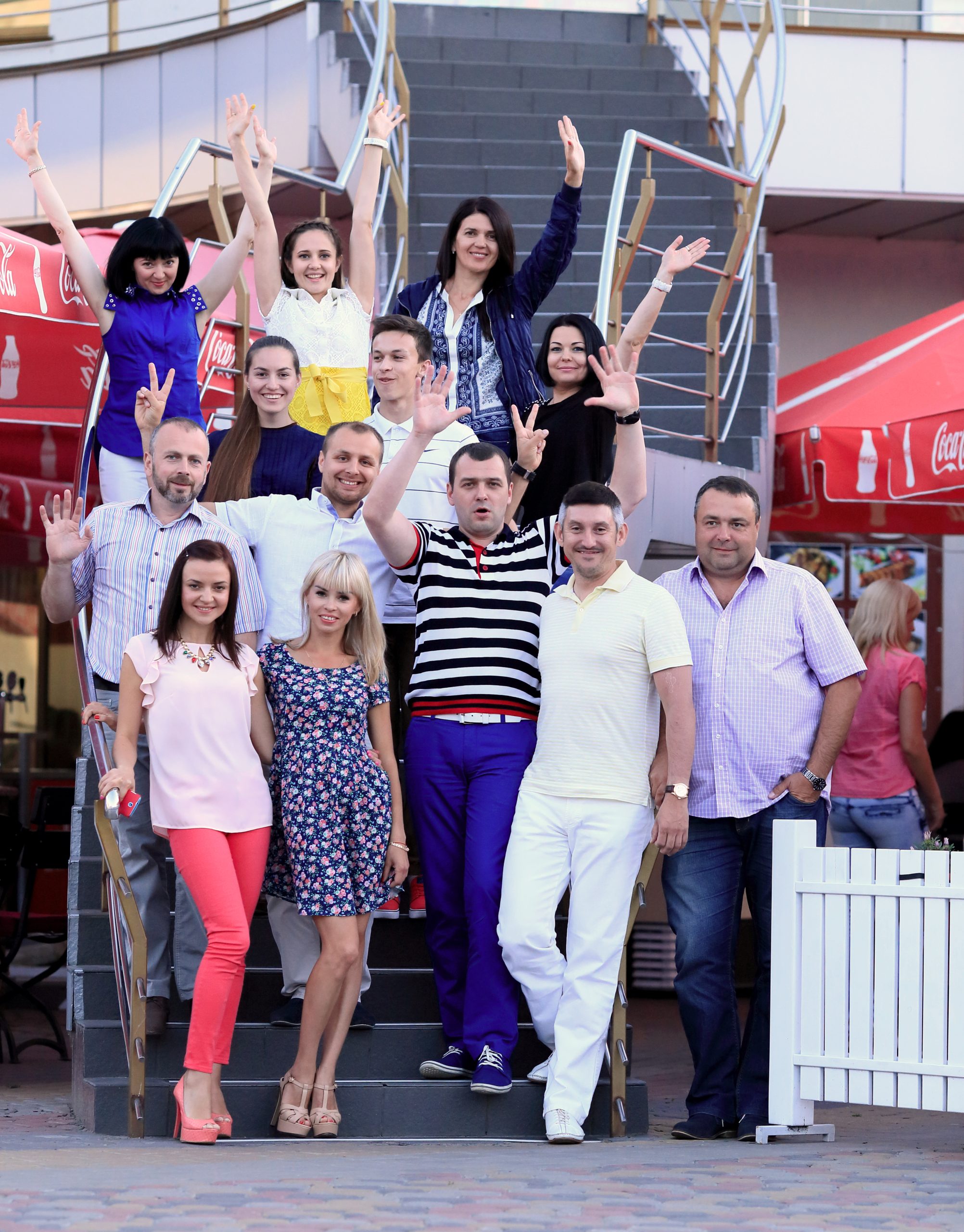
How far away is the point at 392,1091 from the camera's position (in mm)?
4984

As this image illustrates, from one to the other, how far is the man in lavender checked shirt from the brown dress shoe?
1.55 metres

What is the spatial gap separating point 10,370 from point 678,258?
279cm

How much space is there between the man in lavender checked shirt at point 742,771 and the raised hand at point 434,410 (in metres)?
0.85

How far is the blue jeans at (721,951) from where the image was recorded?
5180mm

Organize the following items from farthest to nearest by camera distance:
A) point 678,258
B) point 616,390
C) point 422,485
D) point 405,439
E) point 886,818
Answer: point 886,818 → point 678,258 → point 422,485 → point 405,439 → point 616,390

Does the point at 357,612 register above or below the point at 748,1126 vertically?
above


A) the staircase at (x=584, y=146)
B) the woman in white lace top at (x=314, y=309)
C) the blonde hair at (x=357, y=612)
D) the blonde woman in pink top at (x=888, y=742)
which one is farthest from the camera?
the staircase at (x=584, y=146)

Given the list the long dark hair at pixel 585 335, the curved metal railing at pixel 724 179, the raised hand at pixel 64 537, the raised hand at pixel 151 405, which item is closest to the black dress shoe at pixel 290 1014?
the raised hand at pixel 64 537

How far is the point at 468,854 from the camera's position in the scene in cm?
499

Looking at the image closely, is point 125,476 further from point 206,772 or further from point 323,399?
point 206,772

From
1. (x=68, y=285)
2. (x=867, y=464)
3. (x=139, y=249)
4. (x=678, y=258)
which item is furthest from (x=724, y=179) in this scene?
(x=139, y=249)

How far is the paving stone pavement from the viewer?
3.52 metres

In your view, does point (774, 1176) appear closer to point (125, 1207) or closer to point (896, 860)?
point (896, 860)

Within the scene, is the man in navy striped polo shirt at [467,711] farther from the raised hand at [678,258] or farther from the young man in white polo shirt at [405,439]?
the raised hand at [678,258]
